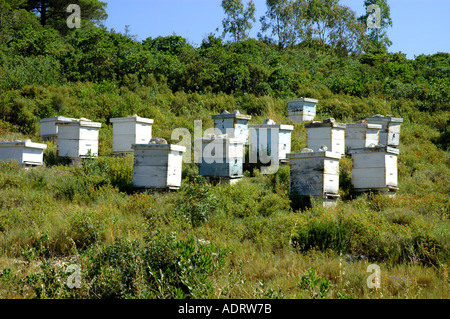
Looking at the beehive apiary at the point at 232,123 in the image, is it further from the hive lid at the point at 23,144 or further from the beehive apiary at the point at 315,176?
the hive lid at the point at 23,144

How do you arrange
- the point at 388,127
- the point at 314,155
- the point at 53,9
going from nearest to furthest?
the point at 314,155
the point at 388,127
the point at 53,9

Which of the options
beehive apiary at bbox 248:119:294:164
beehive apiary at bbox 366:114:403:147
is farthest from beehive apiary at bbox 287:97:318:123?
beehive apiary at bbox 248:119:294:164

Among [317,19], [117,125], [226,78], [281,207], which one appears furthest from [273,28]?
[281,207]

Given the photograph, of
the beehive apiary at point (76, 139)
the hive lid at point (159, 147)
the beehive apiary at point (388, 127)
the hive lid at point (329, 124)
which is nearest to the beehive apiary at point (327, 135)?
the hive lid at point (329, 124)

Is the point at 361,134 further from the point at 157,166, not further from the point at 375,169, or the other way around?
the point at 157,166

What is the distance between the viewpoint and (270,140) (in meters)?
11.2

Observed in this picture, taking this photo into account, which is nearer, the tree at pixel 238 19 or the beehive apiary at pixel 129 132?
the beehive apiary at pixel 129 132

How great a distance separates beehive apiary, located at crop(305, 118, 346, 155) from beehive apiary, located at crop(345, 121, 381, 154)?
0.81m

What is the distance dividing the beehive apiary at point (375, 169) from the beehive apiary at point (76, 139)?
22.4 feet

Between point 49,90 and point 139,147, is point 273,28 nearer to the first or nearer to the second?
point 49,90

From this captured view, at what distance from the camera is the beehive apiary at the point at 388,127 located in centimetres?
1316

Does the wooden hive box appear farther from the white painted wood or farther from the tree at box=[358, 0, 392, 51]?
the tree at box=[358, 0, 392, 51]

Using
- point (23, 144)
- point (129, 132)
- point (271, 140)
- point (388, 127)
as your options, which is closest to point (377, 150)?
point (271, 140)

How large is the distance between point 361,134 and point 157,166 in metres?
6.01
